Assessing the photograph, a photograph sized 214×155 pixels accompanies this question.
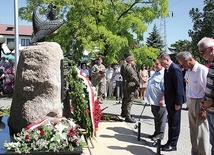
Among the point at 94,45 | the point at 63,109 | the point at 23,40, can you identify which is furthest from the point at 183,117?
the point at 23,40

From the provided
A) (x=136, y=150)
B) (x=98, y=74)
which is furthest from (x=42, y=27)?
(x=98, y=74)

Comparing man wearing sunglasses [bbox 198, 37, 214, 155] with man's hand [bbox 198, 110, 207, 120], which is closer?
man wearing sunglasses [bbox 198, 37, 214, 155]

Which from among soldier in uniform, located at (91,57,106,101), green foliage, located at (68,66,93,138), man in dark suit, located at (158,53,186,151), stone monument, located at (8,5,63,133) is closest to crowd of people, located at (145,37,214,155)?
man in dark suit, located at (158,53,186,151)

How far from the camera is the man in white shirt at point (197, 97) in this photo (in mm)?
4633

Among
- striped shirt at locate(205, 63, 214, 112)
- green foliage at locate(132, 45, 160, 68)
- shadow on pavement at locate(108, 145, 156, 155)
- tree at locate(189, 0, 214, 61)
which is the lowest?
shadow on pavement at locate(108, 145, 156, 155)

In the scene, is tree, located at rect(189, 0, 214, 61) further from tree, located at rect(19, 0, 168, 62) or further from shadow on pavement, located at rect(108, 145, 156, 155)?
shadow on pavement, located at rect(108, 145, 156, 155)

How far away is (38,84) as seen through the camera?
189 inches

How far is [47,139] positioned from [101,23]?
1270 cm

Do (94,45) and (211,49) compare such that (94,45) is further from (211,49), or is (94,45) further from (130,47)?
(211,49)

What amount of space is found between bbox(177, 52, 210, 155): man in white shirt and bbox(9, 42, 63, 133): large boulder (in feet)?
7.16

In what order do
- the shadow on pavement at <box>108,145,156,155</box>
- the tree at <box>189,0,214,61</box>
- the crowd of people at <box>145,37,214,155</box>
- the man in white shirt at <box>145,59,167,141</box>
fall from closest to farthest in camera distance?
the crowd of people at <box>145,37,214,155</box>
the shadow on pavement at <box>108,145,156,155</box>
the man in white shirt at <box>145,59,167,141</box>
the tree at <box>189,0,214,61</box>

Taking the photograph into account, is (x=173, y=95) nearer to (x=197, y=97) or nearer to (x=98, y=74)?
(x=197, y=97)

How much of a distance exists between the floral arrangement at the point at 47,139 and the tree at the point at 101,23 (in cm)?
1126

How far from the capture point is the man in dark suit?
213 inches
